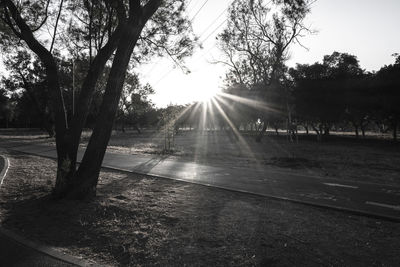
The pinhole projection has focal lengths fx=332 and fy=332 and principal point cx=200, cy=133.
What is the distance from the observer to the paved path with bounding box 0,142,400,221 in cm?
777

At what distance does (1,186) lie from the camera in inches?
347

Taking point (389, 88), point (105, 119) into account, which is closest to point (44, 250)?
point (105, 119)

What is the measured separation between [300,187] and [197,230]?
5298 mm

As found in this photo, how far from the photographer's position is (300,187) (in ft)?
32.4

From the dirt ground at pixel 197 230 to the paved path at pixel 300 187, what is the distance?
0.93 metres

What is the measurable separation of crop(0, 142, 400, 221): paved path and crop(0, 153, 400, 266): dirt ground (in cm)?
93

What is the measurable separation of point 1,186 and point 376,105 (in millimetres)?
36523

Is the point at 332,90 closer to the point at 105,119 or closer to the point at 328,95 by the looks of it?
the point at 328,95

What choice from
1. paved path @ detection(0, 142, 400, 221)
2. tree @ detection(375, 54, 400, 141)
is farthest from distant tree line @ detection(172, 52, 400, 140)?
paved path @ detection(0, 142, 400, 221)

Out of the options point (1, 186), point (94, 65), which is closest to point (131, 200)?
point (94, 65)

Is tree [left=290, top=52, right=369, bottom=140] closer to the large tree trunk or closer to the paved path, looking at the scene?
the paved path

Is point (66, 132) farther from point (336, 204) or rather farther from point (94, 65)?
point (336, 204)

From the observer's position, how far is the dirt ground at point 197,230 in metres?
4.44

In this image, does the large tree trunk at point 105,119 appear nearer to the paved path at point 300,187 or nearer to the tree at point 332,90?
the paved path at point 300,187
